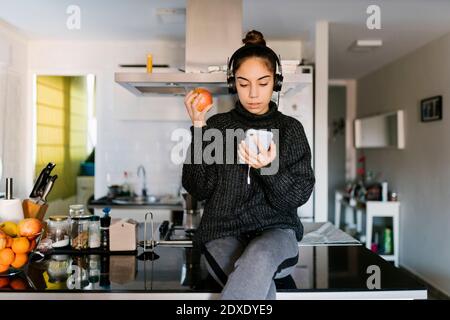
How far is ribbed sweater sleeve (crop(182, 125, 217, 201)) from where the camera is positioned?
3.96ft

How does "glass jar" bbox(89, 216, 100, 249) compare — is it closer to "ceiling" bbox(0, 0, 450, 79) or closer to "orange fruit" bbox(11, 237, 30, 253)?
"orange fruit" bbox(11, 237, 30, 253)

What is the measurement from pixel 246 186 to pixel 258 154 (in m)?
0.16

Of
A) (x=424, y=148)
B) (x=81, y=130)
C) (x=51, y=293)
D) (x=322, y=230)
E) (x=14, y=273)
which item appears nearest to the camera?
(x=51, y=293)

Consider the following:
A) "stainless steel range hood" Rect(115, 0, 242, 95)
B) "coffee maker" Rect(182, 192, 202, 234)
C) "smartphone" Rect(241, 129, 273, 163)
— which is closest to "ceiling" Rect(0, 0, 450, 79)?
"stainless steel range hood" Rect(115, 0, 242, 95)

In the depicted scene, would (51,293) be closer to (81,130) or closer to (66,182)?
(66,182)

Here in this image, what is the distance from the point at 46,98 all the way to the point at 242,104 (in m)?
2.69

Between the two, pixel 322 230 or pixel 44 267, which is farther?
pixel 322 230

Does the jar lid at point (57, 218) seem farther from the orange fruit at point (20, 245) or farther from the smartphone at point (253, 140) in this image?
the smartphone at point (253, 140)

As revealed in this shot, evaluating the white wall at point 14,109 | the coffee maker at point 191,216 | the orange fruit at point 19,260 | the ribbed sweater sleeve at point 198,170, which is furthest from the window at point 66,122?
the ribbed sweater sleeve at point 198,170

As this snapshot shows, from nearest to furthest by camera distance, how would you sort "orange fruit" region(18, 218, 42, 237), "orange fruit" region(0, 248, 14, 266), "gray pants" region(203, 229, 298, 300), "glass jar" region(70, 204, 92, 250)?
"gray pants" region(203, 229, 298, 300)
"orange fruit" region(0, 248, 14, 266)
"orange fruit" region(18, 218, 42, 237)
"glass jar" region(70, 204, 92, 250)

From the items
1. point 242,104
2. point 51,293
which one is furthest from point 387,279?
point 51,293

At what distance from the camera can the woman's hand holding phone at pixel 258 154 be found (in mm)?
1090

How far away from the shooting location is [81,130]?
11.9 ft

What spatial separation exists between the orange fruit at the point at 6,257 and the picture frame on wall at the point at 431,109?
282 centimetres
